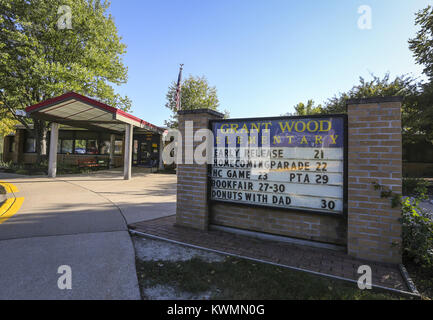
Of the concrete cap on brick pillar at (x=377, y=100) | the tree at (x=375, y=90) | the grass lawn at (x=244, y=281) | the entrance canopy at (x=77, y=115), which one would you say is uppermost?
the tree at (x=375, y=90)

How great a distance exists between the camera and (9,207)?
19.2 ft

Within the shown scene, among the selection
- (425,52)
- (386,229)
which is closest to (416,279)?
(386,229)

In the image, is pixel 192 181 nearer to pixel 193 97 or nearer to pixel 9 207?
pixel 9 207

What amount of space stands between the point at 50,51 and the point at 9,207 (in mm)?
14366

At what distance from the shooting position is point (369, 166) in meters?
3.33

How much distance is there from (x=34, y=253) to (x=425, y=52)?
21.4m

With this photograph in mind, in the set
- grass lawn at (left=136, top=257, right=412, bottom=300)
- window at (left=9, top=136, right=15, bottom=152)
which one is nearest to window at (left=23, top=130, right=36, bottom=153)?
window at (left=9, top=136, right=15, bottom=152)

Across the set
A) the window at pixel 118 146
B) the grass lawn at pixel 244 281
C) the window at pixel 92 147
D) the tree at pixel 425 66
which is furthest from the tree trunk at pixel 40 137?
the tree at pixel 425 66

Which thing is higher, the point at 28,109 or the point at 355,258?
the point at 28,109

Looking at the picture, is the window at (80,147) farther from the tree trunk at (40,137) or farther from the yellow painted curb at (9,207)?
the yellow painted curb at (9,207)

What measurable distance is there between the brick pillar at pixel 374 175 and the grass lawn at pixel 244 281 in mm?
900

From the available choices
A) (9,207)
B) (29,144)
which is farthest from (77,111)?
(29,144)

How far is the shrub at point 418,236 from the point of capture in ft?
9.78

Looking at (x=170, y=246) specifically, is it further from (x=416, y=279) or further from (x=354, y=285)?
(x=416, y=279)
